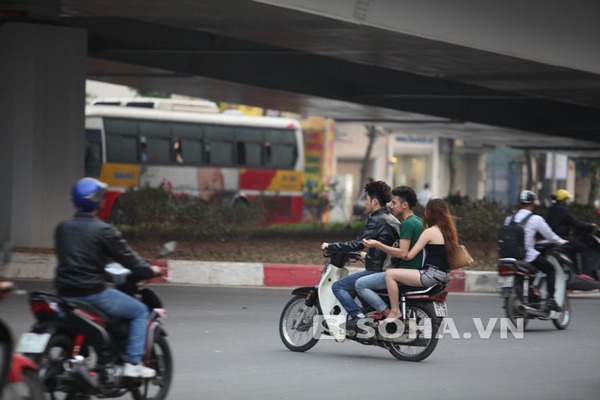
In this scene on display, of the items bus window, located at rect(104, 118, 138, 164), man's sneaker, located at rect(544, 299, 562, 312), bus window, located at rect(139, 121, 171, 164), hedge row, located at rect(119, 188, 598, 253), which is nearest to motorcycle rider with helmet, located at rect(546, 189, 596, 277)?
man's sneaker, located at rect(544, 299, 562, 312)

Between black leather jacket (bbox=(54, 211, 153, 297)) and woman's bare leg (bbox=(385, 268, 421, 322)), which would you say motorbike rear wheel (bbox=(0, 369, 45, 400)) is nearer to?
black leather jacket (bbox=(54, 211, 153, 297))

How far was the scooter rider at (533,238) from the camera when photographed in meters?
12.6

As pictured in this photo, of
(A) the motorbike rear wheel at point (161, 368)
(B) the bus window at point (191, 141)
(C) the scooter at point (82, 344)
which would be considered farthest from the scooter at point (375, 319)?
(B) the bus window at point (191, 141)

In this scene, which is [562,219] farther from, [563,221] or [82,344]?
[82,344]

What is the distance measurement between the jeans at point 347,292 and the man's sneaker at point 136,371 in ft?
11.1

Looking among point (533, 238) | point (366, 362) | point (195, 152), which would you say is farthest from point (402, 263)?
point (195, 152)

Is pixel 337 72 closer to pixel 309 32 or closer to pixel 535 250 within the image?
pixel 309 32

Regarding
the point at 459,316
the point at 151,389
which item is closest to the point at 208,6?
the point at 459,316

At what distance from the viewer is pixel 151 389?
8.22m

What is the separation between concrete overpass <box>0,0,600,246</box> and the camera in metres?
16.9

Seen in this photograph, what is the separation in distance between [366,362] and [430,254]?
3.70 feet

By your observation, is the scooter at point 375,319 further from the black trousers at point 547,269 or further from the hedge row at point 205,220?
the hedge row at point 205,220

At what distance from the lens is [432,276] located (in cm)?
1012

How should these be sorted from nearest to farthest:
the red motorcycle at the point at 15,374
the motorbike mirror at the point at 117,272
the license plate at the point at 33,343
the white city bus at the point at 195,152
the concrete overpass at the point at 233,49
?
the red motorcycle at the point at 15,374 → the license plate at the point at 33,343 → the motorbike mirror at the point at 117,272 → the concrete overpass at the point at 233,49 → the white city bus at the point at 195,152
